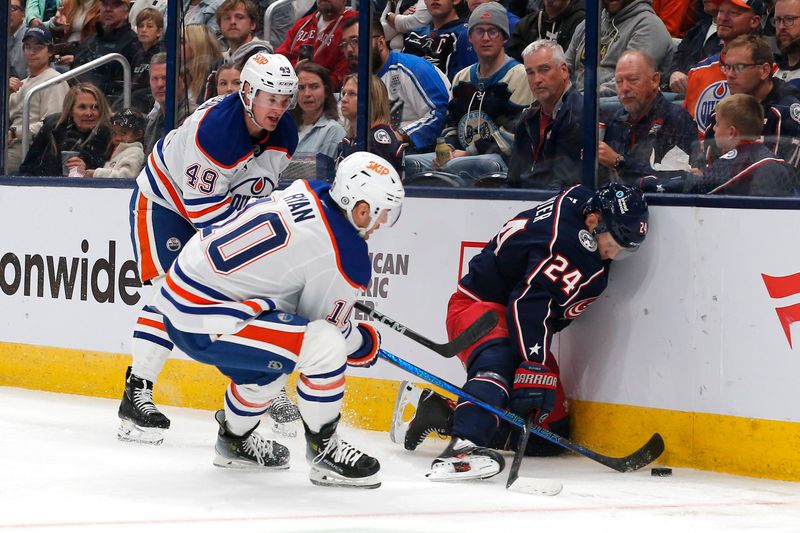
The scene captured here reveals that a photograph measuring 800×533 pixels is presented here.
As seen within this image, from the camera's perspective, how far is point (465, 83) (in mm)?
4934

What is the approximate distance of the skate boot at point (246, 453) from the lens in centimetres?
418

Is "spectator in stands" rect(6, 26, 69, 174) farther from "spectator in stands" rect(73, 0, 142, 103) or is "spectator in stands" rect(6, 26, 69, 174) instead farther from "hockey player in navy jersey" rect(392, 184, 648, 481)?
"hockey player in navy jersey" rect(392, 184, 648, 481)

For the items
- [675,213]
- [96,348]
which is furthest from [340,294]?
[96,348]

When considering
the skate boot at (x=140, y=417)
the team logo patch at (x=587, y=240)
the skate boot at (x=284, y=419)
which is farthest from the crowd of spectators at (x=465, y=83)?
the skate boot at (x=140, y=417)

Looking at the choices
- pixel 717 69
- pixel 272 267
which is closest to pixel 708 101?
pixel 717 69

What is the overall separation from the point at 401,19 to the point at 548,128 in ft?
2.69

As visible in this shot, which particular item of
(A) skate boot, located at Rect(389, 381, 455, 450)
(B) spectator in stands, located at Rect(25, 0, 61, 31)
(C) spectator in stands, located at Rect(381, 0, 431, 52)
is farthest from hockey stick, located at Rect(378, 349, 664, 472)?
(B) spectator in stands, located at Rect(25, 0, 61, 31)

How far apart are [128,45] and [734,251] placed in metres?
3.01

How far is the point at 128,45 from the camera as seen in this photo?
19.2 ft

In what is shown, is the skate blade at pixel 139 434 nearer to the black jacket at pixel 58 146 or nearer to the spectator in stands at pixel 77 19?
the black jacket at pixel 58 146

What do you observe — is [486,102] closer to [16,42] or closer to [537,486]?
[537,486]

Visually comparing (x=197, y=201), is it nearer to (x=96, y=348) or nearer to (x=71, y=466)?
(x=71, y=466)

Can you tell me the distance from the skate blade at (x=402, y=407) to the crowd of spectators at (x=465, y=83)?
843 mm

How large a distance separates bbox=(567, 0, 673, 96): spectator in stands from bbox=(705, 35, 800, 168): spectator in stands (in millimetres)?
248
